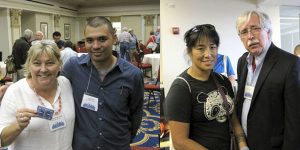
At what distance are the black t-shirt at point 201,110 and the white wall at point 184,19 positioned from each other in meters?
4.81

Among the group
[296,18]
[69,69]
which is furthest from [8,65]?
[296,18]

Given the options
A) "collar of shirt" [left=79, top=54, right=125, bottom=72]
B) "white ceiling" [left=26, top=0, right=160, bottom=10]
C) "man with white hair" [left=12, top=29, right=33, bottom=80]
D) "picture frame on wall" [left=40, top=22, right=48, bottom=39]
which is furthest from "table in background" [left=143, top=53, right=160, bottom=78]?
"white ceiling" [left=26, top=0, right=160, bottom=10]

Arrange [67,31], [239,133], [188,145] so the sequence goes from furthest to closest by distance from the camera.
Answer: [67,31] < [239,133] < [188,145]

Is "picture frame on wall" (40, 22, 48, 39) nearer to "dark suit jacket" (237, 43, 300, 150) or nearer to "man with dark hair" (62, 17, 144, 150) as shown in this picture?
"man with dark hair" (62, 17, 144, 150)

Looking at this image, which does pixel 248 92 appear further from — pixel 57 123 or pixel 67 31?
pixel 67 31

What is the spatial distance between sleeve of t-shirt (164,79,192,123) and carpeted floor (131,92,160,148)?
2619mm

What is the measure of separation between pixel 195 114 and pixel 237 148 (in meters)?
0.35

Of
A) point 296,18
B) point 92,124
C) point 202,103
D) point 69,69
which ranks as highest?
point 296,18

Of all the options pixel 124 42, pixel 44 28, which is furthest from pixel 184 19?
pixel 44 28

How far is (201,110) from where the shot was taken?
1.47 m

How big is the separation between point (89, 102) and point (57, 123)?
212 mm

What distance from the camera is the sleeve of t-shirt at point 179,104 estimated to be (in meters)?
1.43

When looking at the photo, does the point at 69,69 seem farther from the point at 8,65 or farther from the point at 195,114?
the point at 8,65

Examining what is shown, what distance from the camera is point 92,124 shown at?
168 cm
